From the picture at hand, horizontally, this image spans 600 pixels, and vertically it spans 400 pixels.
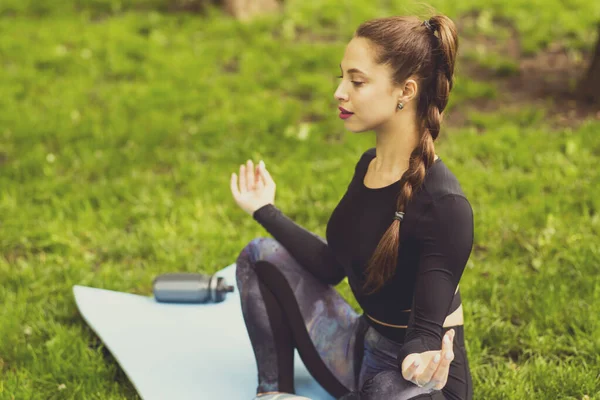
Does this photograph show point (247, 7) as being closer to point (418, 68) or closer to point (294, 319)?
point (294, 319)

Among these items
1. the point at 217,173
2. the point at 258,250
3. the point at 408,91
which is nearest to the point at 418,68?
the point at 408,91

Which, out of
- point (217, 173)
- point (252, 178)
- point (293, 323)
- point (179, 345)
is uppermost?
point (252, 178)

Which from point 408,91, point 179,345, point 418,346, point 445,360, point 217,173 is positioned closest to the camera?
point 445,360

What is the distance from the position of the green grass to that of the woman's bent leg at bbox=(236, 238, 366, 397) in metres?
0.63

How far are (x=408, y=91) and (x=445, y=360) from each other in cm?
77

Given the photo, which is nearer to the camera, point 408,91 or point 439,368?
point 439,368

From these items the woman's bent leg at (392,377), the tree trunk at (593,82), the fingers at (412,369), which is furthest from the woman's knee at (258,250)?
the tree trunk at (593,82)

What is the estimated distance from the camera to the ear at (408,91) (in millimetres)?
2154

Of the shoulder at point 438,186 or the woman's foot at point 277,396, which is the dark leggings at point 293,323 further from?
the shoulder at point 438,186

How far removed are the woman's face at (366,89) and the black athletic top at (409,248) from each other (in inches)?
8.2

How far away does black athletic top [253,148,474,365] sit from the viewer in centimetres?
212

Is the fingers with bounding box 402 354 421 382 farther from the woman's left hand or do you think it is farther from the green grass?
the green grass

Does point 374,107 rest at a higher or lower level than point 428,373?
higher

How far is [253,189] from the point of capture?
2664 millimetres
